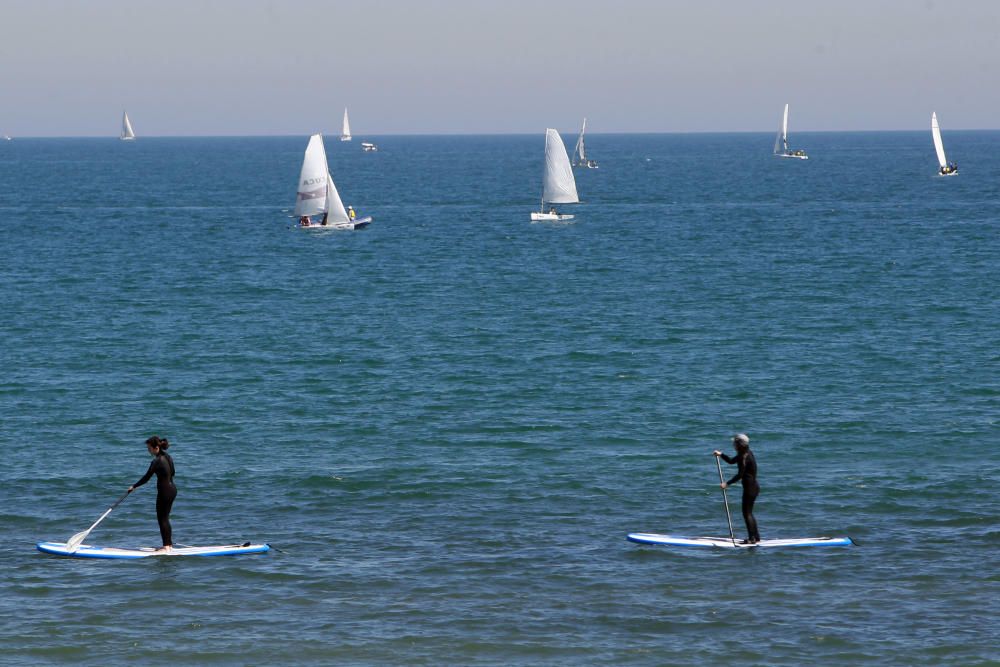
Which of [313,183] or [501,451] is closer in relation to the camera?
[501,451]

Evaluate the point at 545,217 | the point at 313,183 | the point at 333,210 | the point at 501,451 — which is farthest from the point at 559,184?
the point at 501,451

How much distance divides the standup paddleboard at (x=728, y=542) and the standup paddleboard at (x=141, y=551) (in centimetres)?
704

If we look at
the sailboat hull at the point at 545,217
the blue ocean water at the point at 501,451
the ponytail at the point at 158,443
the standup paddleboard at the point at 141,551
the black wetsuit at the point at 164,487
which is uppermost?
the ponytail at the point at 158,443

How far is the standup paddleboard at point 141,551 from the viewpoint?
24125mm

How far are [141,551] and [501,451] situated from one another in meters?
11.6

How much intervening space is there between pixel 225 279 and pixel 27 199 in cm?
8051

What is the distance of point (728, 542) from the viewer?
24.8 metres

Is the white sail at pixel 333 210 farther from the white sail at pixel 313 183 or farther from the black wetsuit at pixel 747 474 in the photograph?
the black wetsuit at pixel 747 474

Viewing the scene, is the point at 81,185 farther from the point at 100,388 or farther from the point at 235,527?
the point at 235,527

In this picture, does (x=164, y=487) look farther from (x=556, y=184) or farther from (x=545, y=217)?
(x=556, y=184)

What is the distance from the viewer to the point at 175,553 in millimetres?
24172

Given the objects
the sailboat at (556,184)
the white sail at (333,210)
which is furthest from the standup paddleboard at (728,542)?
the sailboat at (556,184)

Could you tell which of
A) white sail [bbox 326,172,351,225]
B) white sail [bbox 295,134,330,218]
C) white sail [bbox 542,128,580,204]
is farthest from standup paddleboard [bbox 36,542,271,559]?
white sail [bbox 542,128,580,204]

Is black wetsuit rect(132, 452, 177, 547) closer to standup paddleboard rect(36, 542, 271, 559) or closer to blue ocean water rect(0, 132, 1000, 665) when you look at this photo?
standup paddleboard rect(36, 542, 271, 559)
